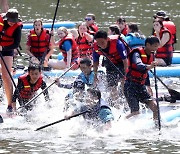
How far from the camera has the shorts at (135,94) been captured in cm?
1058

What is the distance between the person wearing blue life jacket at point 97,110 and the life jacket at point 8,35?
1.92 metres

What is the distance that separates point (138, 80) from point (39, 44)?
4891 mm

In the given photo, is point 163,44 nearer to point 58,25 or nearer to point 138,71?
point 138,71

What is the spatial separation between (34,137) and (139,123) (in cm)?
161

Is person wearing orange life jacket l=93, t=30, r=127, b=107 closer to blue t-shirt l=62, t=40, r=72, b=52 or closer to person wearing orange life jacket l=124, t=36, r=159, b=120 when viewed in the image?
person wearing orange life jacket l=124, t=36, r=159, b=120

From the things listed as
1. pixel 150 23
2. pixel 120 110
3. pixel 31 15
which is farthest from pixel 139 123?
pixel 31 15

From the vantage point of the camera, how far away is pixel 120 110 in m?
11.7

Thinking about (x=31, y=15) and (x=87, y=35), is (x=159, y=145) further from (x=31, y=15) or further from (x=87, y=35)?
(x=31, y=15)

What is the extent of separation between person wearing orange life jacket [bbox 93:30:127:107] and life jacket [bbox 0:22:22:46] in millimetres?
1325

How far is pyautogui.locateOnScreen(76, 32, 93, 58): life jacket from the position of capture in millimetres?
16156

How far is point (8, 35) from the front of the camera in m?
11.7

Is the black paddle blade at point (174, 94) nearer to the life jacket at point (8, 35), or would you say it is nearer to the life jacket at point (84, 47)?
the life jacket at point (8, 35)

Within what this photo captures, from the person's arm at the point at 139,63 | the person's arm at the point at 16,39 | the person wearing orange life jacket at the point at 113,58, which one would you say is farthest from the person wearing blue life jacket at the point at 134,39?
the person's arm at the point at 139,63

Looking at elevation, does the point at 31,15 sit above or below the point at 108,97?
above
